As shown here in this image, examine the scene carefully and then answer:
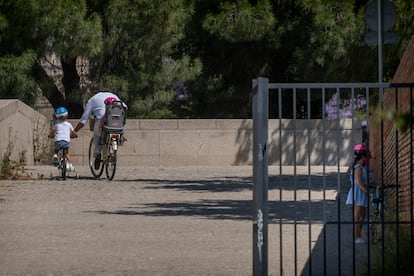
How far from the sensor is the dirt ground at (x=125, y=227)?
34.1 feet

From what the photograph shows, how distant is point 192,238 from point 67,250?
4.70ft

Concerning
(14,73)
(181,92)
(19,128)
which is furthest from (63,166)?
(181,92)

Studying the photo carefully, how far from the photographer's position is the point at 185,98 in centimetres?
4103

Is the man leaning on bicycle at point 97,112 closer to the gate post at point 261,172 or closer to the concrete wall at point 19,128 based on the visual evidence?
the concrete wall at point 19,128

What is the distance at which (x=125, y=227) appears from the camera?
1348cm

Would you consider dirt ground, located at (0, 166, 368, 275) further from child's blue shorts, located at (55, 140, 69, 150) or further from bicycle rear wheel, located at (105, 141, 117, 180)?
child's blue shorts, located at (55, 140, 69, 150)

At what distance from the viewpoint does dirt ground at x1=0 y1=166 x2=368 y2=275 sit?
10398mm

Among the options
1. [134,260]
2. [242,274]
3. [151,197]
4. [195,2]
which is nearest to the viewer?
[242,274]

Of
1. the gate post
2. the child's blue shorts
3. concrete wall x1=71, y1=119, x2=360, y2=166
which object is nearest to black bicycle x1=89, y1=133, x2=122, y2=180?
the child's blue shorts

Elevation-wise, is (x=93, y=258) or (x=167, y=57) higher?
(x=167, y=57)

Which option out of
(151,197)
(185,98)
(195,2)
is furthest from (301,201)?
(185,98)

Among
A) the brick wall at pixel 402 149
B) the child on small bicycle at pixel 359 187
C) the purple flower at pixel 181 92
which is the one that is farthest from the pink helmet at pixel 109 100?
the purple flower at pixel 181 92

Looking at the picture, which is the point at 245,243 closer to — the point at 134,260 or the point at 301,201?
the point at 134,260

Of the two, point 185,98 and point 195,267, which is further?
point 185,98
